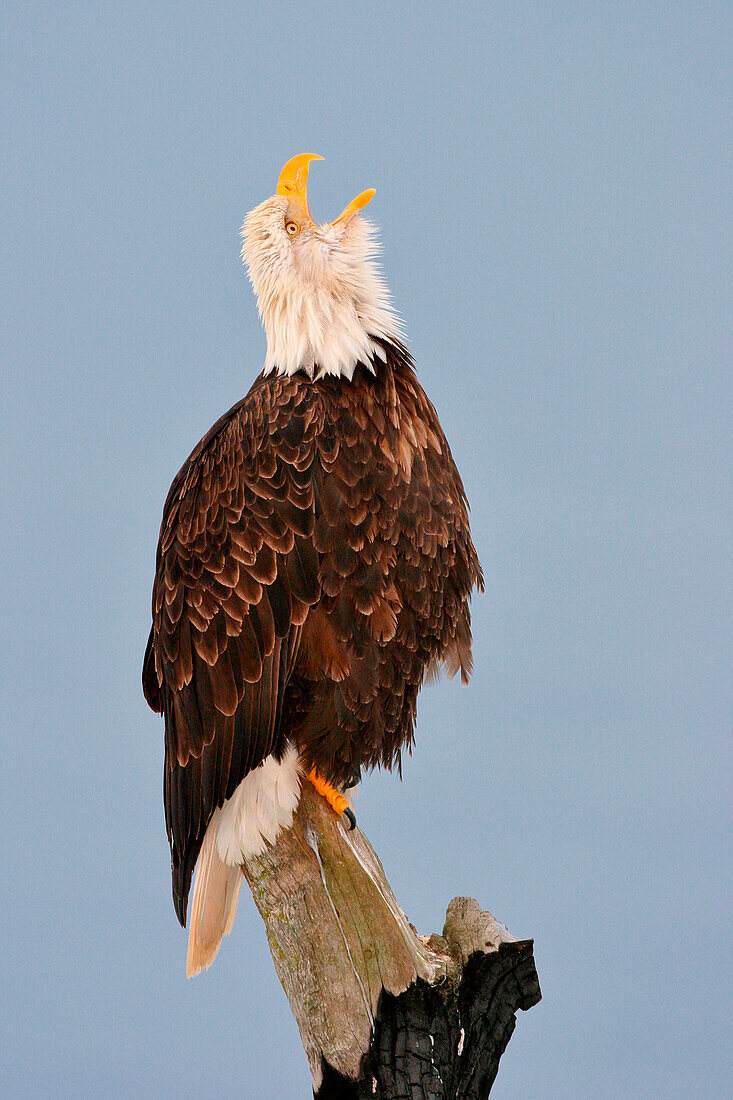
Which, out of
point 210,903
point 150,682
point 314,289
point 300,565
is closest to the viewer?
point 300,565

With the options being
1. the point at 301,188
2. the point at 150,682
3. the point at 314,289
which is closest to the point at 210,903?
the point at 150,682

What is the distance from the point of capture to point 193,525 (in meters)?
4.92

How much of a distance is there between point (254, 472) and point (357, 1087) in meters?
2.30

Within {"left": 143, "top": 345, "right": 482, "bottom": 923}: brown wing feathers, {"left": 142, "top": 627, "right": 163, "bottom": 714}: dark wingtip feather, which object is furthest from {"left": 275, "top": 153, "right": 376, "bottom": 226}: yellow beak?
{"left": 142, "top": 627, "right": 163, "bottom": 714}: dark wingtip feather

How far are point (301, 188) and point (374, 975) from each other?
3.11 meters

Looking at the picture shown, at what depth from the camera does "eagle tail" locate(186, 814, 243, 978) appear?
511 cm

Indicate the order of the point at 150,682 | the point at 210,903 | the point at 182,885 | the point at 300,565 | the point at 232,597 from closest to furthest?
1. the point at 300,565
2. the point at 232,597
3. the point at 182,885
4. the point at 210,903
5. the point at 150,682

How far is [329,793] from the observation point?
4977 mm

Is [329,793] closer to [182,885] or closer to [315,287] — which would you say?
[182,885]

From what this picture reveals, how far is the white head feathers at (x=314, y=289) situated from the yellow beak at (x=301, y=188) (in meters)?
0.02

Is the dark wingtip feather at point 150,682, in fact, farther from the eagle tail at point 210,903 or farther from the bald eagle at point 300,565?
the eagle tail at point 210,903

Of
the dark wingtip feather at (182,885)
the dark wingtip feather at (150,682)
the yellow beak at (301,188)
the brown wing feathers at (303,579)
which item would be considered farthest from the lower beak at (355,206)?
the dark wingtip feather at (182,885)

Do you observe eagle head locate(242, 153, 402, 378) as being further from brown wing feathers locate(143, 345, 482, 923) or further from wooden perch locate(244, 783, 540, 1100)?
wooden perch locate(244, 783, 540, 1100)

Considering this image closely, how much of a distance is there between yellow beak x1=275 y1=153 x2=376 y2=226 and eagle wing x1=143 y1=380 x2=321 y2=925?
2.56 ft
